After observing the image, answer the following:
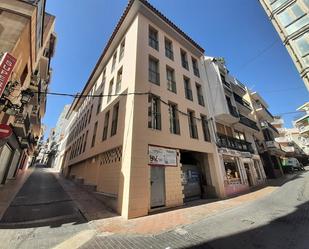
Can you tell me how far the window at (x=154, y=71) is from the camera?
10.2m

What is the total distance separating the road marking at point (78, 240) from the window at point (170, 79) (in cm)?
921

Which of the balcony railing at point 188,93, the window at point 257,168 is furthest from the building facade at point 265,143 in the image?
the balcony railing at point 188,93

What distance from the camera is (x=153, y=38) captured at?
1188cm

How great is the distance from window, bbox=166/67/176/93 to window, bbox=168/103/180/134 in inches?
51.5

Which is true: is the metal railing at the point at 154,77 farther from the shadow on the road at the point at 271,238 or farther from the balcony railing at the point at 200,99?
the shadow on the road at the point at 271,238

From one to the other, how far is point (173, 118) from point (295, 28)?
1121 centimetres

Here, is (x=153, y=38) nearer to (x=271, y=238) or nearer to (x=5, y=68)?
(x=5, y=68)

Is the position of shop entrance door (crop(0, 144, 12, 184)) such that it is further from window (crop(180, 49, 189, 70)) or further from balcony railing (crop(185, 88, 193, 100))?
window (crop(180, 49, 189, 70))

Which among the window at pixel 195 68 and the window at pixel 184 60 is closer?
the window at pixel 184 60

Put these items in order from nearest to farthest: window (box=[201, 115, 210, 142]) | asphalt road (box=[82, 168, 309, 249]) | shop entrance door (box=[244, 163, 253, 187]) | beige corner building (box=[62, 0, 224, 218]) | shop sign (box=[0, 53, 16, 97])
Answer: asphalt road (box=[82, 168, 309, 249])
shop sign (box=[0, 53, 16, 97])
beige corner building (box=[62, 0, 224, 218])
window (box=[201, 115, 210, 142])
shop entrance door (box=[244, 163, 253, 187])

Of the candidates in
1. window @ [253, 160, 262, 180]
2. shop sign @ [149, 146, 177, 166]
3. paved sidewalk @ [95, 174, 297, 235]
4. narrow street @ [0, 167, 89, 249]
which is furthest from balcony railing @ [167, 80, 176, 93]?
window @ [253, 160, 262, 180]

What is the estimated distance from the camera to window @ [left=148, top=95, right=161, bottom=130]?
9036 mm

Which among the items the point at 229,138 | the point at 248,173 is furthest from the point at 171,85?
the point at 248,173

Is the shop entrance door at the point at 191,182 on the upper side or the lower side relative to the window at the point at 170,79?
lower
